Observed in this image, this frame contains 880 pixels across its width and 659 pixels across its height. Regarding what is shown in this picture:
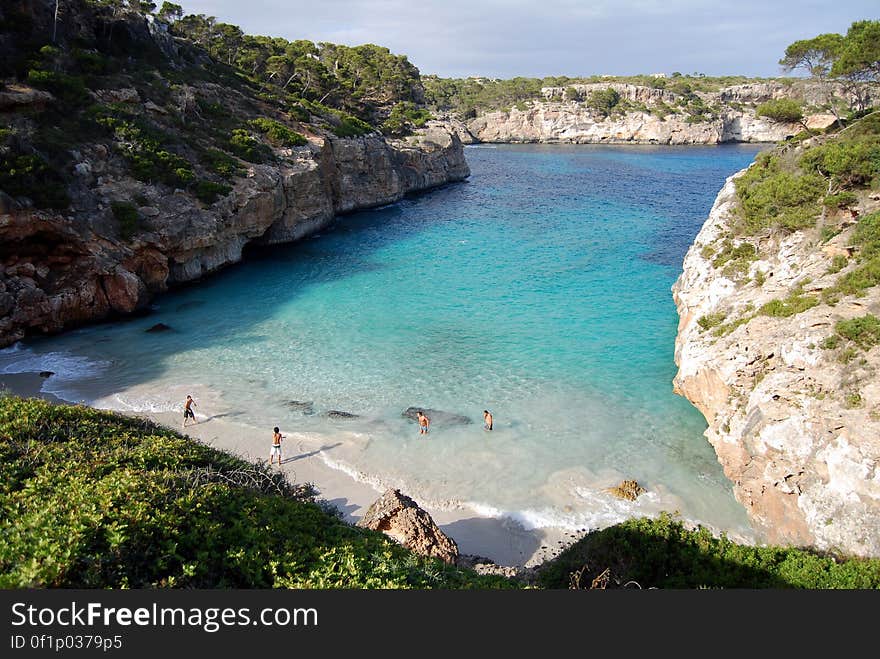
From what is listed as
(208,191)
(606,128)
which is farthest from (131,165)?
(606,128)

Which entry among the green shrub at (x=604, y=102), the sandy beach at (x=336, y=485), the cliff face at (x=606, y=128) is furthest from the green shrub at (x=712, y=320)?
the green shrub at (x=604, y=102)

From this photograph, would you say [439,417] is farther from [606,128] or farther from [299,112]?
[606,128]

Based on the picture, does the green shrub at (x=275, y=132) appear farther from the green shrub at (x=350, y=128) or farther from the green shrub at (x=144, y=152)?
the green shrub at (x=144, y=152)

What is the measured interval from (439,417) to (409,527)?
838 centimetres

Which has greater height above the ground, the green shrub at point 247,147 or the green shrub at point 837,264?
the green shrub at point 247,147

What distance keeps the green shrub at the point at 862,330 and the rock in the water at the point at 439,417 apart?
40.0 ft

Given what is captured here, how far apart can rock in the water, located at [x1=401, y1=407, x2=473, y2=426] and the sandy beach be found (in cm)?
345

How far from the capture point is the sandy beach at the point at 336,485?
48.3ft

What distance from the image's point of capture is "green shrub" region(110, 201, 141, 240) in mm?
29922

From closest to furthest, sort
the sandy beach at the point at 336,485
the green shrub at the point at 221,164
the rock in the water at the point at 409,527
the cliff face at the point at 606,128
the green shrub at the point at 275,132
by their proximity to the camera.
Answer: the rock in the water at the point at 409,527, the sandy beach at the point at 336,485, the green shrub at the point at 221,164, the green shrub at the point at 275,132, the cliff face at the point at 606,128

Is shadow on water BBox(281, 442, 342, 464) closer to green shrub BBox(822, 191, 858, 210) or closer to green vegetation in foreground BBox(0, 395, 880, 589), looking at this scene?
green vegetation in foreground BBox(0, 395, 880, 589)

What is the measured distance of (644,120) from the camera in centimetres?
13488

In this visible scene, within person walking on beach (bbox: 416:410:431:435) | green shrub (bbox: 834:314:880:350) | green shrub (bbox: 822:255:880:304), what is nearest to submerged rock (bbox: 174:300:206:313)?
person walking on beach (bbox: 416:410:431:435)

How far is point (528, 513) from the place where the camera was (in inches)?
631
